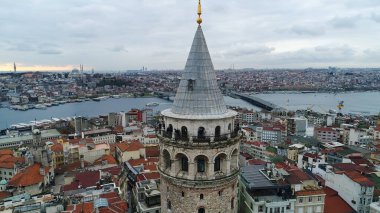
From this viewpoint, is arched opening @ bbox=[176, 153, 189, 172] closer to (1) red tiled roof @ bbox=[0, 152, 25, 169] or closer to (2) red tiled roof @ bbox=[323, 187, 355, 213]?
(2) red tiled roof @ bbox=[323, 187, 355, 213]

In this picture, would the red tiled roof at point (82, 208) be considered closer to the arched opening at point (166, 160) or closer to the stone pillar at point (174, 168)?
A: the arched opening at point (166, 160)

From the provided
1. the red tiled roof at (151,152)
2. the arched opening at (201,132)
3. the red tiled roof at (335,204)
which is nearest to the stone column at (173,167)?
the arched opening at (201,132)

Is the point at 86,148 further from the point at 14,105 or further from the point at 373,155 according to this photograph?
the point at 14,105

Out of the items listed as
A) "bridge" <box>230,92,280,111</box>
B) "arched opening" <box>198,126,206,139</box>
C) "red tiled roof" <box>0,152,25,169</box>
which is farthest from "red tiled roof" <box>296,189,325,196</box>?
"bridge" <box>230,92,280,111</box>

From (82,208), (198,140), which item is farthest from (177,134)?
(82,208)

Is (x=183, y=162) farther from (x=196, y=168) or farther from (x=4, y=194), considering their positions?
(x=4, y=194)

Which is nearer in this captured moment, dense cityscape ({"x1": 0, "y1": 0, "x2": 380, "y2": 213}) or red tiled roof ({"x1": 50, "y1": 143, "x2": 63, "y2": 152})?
dense cityscape ({"x1": 0, "y1": 0, "x2": 380, "y2": 213})

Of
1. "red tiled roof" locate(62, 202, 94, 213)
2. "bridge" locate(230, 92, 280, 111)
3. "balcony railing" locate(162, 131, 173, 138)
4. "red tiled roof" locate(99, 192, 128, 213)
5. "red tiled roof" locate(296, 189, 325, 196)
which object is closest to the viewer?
"balcony railing" locate(162, 131, 173, 138)
